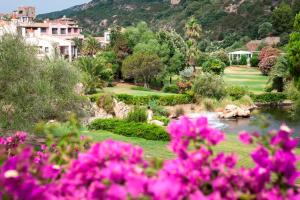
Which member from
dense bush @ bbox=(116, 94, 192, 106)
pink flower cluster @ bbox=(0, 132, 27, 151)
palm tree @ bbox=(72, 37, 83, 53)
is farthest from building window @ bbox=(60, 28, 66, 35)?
pink flower cluster @ bbox=(0, 132, 27, 151)

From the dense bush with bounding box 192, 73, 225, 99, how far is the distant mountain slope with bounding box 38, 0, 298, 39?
70.5m

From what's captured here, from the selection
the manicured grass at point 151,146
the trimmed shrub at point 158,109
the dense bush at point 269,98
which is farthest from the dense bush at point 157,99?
the manicured grass at point 151,146

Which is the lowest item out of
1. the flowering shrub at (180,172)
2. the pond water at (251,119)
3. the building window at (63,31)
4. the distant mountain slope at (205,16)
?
the pond water at (251,119)


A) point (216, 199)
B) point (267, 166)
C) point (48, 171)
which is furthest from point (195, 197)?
point (48, 171)

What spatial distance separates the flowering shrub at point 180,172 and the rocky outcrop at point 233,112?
39.0 meters

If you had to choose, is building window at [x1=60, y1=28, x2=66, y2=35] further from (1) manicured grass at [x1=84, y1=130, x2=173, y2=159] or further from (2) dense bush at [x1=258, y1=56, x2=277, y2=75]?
(1) manicured grass at [x1=84, y1=130, x2=173, y2=159]

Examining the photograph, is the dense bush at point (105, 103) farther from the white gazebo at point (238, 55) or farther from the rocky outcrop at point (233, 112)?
the white gazebo at point (238, 55)

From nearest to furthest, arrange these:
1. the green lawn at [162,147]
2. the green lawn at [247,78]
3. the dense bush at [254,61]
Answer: the green lawn at [162,147] < the green lawn at [247,78] < the dense bush at [254,61]

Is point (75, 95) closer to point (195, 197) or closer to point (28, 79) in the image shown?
point (28, 79)

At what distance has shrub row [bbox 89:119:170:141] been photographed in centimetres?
2691

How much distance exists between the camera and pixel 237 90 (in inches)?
1916

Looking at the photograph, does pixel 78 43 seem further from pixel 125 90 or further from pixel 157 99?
pixel 157 99

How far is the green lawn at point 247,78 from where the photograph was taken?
5970cm

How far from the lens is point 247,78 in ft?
225
